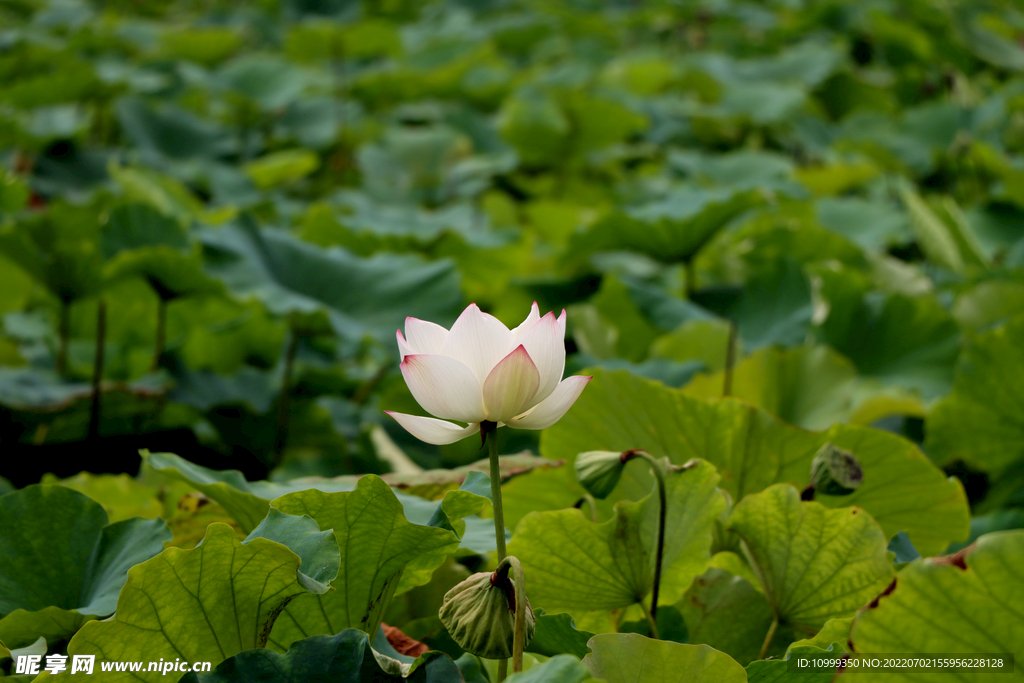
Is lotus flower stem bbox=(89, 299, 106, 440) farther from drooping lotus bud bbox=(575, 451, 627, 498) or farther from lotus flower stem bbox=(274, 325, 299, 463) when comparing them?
drooping lotus bud bbox=(575, 451, 627, 498)

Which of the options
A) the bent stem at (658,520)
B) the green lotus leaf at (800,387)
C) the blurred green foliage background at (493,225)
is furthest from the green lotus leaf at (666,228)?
the bent stem at (658,520)

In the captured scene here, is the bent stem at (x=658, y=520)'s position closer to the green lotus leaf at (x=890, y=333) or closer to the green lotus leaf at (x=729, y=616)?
the green lotus leaf at (x=729, y=616)

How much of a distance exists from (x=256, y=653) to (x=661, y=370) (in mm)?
659

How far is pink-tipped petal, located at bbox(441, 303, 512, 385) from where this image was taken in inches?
17.7

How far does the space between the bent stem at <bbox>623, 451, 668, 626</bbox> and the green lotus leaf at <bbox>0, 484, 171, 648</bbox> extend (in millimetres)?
315

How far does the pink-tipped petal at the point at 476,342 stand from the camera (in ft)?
1.48

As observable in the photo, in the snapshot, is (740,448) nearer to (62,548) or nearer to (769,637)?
(769,637)

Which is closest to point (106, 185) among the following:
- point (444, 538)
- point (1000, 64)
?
point (444, 538)

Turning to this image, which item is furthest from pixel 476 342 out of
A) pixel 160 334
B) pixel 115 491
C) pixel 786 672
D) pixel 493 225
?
pixel 493 225

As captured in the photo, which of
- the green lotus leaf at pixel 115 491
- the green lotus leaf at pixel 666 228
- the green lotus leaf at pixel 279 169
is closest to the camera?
the green lotus leaf at pixel 115 491

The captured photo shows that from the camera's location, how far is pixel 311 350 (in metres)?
1.30

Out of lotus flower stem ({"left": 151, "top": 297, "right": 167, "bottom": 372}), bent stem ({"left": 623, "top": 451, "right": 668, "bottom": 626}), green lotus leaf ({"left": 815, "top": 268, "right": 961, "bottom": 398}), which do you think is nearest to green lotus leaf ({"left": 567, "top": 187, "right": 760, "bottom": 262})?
green lotus leaf ({"left": 815, "top": 268, "right": 961, "bottom": 398})

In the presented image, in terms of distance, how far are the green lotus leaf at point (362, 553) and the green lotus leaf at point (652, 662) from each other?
0.10 m

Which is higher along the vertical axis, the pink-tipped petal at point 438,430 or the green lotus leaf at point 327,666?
the pink-tipped petal at point 438,430
